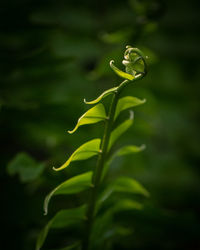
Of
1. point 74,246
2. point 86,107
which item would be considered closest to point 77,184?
point 74,246

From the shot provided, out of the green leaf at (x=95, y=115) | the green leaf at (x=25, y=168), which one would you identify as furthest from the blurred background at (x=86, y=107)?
the green leaf at (x=95, y=115)

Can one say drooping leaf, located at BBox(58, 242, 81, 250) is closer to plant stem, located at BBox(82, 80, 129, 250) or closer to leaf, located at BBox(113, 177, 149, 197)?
plant stem, located at BBox(82, 80, 129, 250)

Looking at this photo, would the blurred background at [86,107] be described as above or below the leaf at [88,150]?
above

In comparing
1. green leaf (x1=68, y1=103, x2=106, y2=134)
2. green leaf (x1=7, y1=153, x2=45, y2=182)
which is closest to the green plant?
green leaf (x1=68, y1=103, x2=106, y2=134)

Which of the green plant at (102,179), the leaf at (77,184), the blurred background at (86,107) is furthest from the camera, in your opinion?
the blurred background at (86,107)

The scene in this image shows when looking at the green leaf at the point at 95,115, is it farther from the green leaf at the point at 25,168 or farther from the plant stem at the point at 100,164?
the green leaf at the point at 25,168

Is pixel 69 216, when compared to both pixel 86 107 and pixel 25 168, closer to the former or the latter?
pixel 25 168
